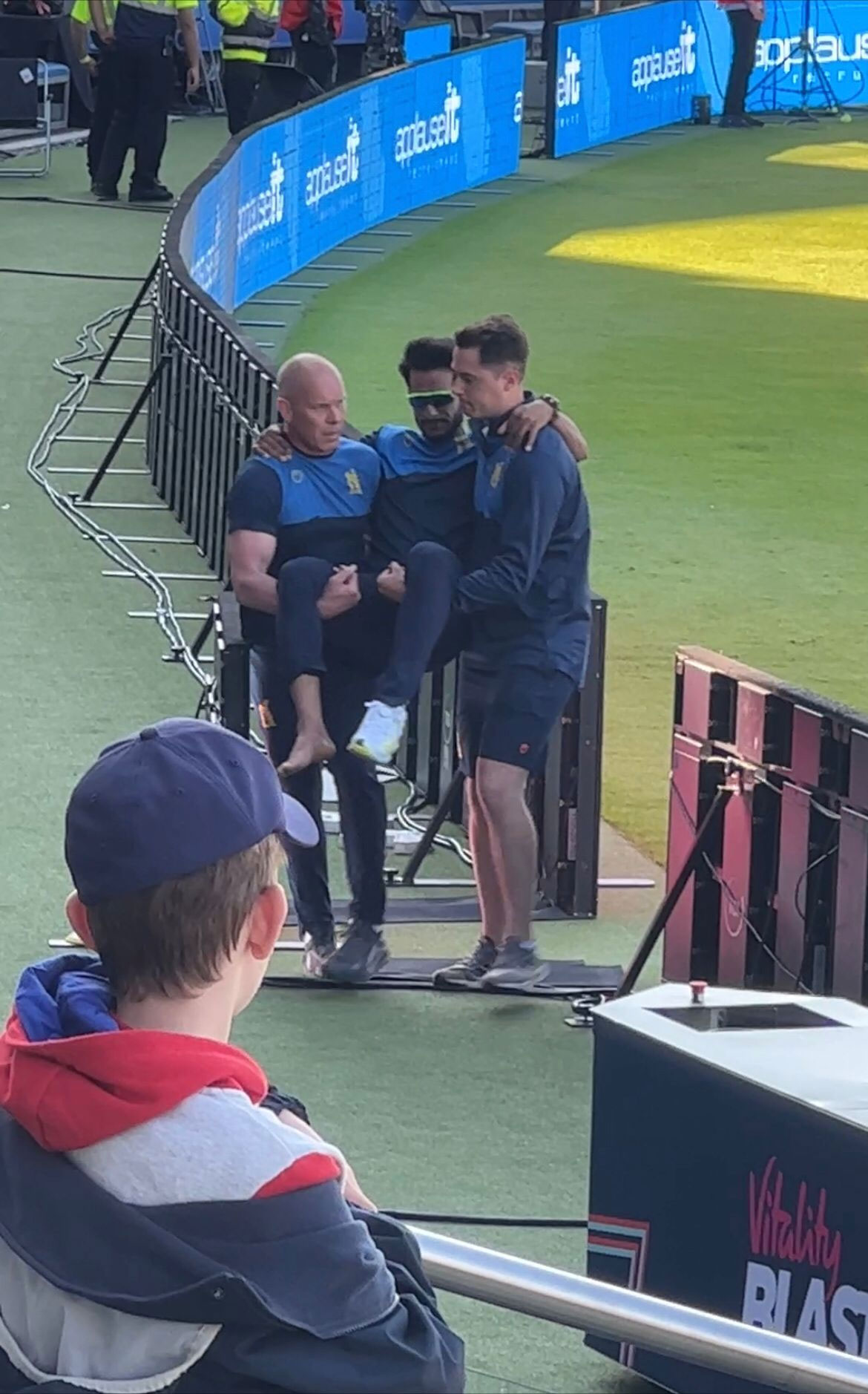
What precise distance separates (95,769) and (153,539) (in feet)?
34.6

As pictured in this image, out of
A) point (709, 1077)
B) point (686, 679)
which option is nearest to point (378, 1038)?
point (686, 679)

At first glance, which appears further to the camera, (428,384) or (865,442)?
(865,442)

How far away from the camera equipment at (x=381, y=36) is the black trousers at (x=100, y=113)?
785 centimetres

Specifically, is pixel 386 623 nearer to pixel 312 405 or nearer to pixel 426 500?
pixel 426 500

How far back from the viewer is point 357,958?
7.43 meters

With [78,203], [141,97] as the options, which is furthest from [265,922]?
[78,203]

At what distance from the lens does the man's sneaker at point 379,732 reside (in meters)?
Answer: 6.97

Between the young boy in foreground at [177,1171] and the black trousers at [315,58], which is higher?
the black trousers at [315,58]

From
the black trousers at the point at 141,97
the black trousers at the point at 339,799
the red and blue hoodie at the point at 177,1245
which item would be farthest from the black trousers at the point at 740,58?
the red and blue hoodie at the point at 177,1245

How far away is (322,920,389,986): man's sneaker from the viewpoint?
7410 mm

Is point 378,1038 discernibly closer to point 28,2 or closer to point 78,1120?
point 78,1120

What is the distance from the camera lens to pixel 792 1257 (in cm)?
429

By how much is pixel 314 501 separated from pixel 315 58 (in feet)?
63.5

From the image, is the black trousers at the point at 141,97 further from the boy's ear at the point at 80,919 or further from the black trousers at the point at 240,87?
the boy's ear at the point at 80,919
